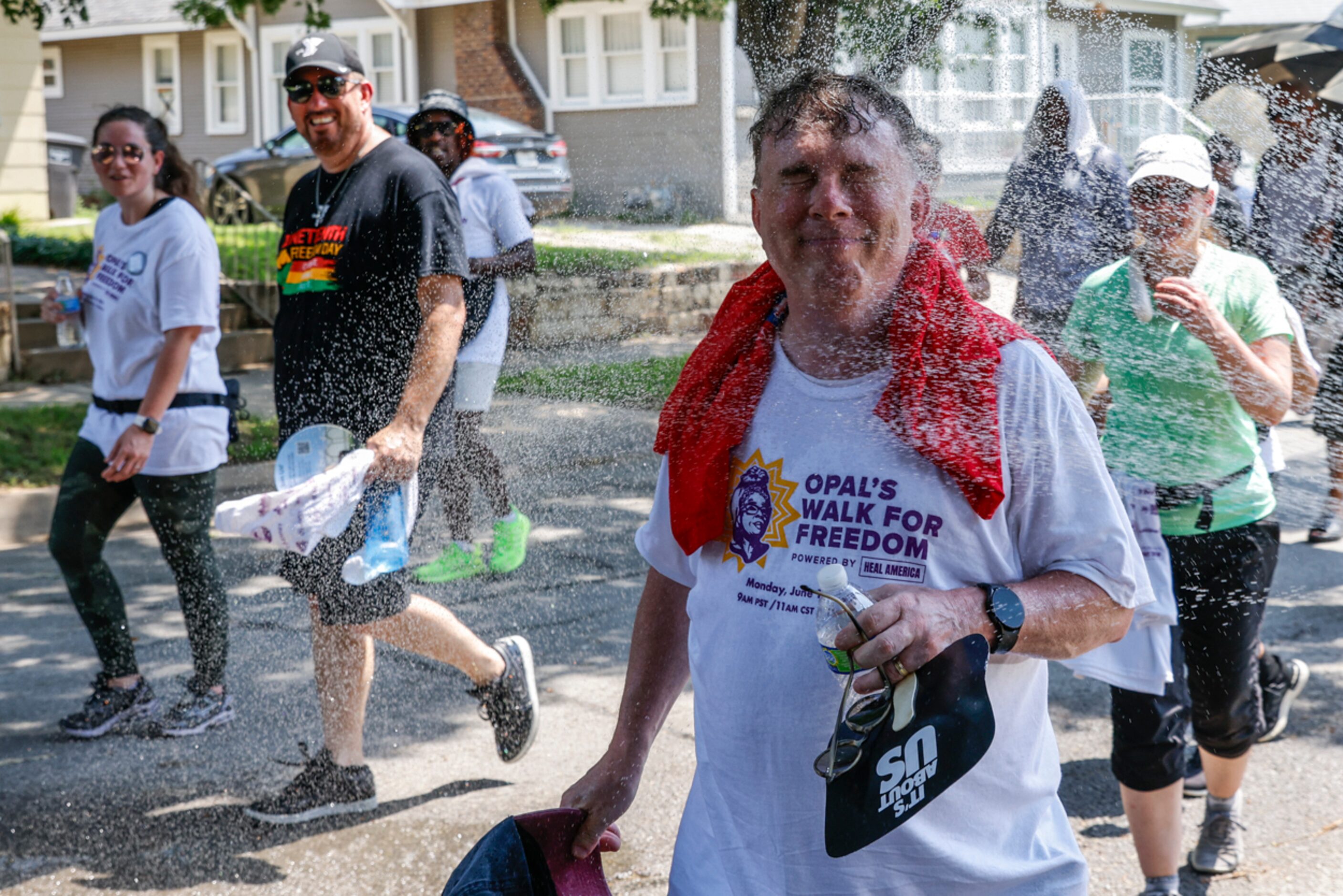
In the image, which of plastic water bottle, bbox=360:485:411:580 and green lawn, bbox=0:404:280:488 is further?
green lawn, bbox=0:404:280:488

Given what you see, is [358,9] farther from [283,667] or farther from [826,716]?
[826,716]

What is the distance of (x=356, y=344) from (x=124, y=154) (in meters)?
1.38

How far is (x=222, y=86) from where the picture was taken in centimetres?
2705

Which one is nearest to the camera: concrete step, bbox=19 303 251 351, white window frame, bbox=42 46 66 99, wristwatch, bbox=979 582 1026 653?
wristwatch, bbox=979 582 1026 653

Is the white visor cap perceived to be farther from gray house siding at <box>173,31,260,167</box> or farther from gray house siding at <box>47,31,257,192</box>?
gray house siding at <box>173,31,260,167</box>

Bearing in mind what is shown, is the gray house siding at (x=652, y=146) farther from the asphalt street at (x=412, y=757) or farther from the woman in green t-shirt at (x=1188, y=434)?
the woman in green t-shirt at (x=1188, y=434)

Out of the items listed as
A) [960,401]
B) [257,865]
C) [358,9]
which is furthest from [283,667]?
[358,9]

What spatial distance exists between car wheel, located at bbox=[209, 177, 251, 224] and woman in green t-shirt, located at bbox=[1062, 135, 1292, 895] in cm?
1607

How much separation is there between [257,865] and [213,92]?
85.7ft

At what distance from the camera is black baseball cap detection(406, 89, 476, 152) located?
5.75 metres

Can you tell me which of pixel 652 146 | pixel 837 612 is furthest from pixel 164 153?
pixel 652 146

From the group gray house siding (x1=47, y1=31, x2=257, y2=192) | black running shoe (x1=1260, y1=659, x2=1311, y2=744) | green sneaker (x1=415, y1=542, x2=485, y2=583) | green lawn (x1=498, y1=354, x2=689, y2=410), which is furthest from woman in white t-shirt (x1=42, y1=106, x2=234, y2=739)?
gray house siding (x1=47, y1=31, x2=257, y2=192)

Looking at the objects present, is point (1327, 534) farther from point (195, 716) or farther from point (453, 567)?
point (195, 716)

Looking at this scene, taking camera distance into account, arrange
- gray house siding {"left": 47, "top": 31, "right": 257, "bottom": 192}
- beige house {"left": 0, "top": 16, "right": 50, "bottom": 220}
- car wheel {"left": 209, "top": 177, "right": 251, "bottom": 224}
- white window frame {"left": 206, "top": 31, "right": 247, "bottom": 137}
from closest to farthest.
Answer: beige house {"left": 0, "top": 16, "right": 50, "bottom": 220}
car wheel {"left": 209, "top": 177, "right": 251, "bottom": 224}
white window frame {"left": 206, "top": 31, "right": 247, "bottom": 137}
gray house siding {"left": 47, "top": 31, "right": 257, "bottom": 192}
